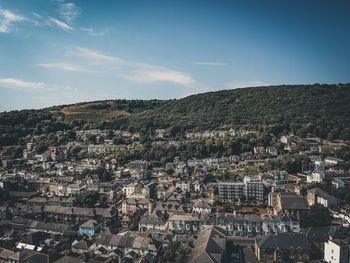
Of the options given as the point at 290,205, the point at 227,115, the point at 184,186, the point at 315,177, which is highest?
the point at 227,115

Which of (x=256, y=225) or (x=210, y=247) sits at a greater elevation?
(x=210, y=247)

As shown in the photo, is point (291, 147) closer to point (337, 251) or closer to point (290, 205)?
point (290, 205)

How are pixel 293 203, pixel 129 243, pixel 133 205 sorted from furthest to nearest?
pixel 133 205
pixel 293 203
pixel 129 243

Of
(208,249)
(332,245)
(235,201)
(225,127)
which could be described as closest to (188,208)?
(235,201)

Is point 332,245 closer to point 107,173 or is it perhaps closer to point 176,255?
point 176,255

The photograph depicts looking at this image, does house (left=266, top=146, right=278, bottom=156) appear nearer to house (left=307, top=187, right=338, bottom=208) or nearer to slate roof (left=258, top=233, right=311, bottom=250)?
house (left=307, top=187, right=338, bottom=208)

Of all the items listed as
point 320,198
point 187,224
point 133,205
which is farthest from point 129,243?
point 320,198

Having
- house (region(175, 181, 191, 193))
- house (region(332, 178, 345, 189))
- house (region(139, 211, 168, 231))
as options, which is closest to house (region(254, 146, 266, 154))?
house (region(175, 181, 191, 193))
